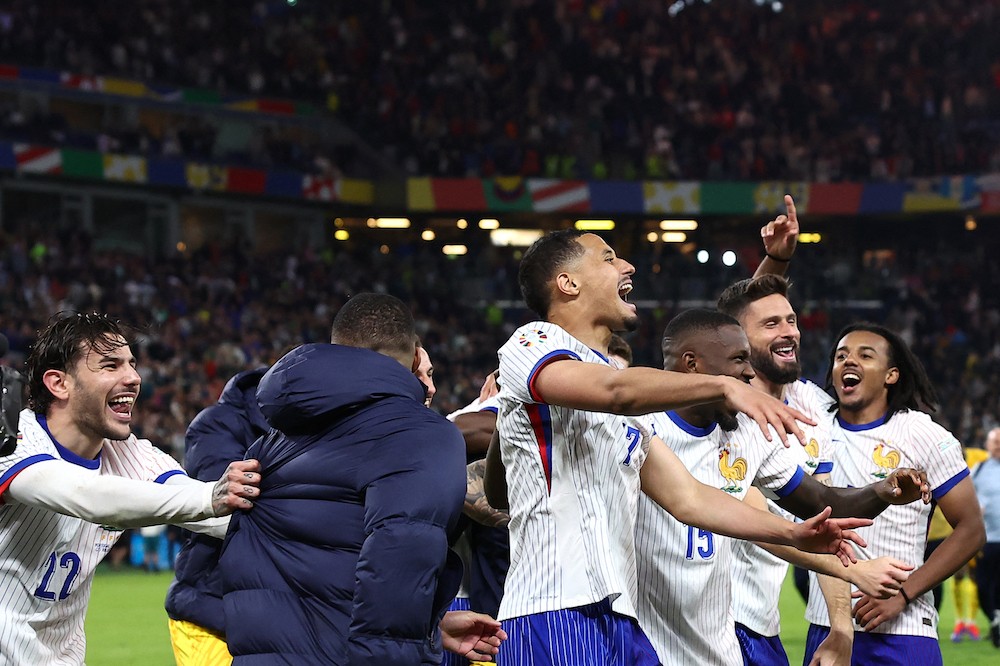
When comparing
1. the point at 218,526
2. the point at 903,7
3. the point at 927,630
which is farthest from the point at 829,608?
the point at 903,7

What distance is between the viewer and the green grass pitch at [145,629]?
11406 millimetres

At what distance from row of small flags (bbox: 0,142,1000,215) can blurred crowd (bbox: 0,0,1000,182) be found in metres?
0.55

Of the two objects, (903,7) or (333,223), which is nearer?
(333,223)

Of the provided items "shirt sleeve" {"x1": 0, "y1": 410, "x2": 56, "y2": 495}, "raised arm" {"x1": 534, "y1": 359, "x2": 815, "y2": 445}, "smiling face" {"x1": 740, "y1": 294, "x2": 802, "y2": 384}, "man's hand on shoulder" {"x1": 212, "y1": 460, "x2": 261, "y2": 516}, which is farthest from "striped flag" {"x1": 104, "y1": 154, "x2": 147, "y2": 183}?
"raised arm" {"x1": 534, "y1": 359, "x2": 815, "y2": 445}

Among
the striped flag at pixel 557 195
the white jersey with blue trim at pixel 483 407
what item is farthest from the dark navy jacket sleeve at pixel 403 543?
the striped flag at pixel 557 195

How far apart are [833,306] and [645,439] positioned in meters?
29.7

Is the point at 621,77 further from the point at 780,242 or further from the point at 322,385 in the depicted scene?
the point at 322,385

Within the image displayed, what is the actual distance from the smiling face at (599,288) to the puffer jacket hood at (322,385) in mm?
799

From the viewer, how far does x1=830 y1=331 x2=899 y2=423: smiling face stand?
5.83 meters

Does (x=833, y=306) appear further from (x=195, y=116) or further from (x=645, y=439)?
(x=645, y=439)

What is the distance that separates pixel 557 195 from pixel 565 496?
31.4 meters

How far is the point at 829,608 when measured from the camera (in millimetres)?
5215

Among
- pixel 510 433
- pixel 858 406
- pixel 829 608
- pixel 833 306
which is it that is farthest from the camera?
pixel 833 306

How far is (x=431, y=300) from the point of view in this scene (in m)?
33.2
